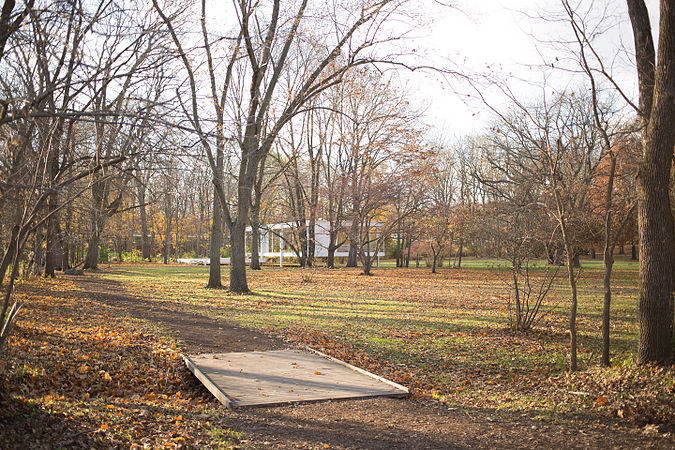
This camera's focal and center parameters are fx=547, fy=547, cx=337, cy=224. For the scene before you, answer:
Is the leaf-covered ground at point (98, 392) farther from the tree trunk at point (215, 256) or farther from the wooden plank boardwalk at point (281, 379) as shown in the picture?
the tree trunk at point (215, 256)

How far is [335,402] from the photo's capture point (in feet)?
18.3

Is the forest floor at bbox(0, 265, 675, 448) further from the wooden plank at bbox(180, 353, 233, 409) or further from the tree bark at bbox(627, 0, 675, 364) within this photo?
the tree bark at bbox(627, 0, 675, 364)

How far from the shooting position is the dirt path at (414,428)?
4531mm

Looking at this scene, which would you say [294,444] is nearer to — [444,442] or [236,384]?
[444,442]

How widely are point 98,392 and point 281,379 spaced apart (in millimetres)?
2005

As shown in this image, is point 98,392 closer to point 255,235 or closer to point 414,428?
point 414,428

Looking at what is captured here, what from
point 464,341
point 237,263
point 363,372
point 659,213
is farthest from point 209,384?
point 237,263

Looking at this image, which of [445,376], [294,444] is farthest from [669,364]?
[294,444]

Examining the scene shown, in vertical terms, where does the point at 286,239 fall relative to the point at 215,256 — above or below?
above

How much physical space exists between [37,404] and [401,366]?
15.3 ft

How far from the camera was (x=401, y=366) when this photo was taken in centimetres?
775

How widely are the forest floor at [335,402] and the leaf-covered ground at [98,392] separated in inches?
0.7

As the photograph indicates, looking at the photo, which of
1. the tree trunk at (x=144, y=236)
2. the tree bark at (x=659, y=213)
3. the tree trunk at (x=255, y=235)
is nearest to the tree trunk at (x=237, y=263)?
the tree trunk at (x=255, y=235)

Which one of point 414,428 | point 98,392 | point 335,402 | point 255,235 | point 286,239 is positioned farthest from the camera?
point 286,239
